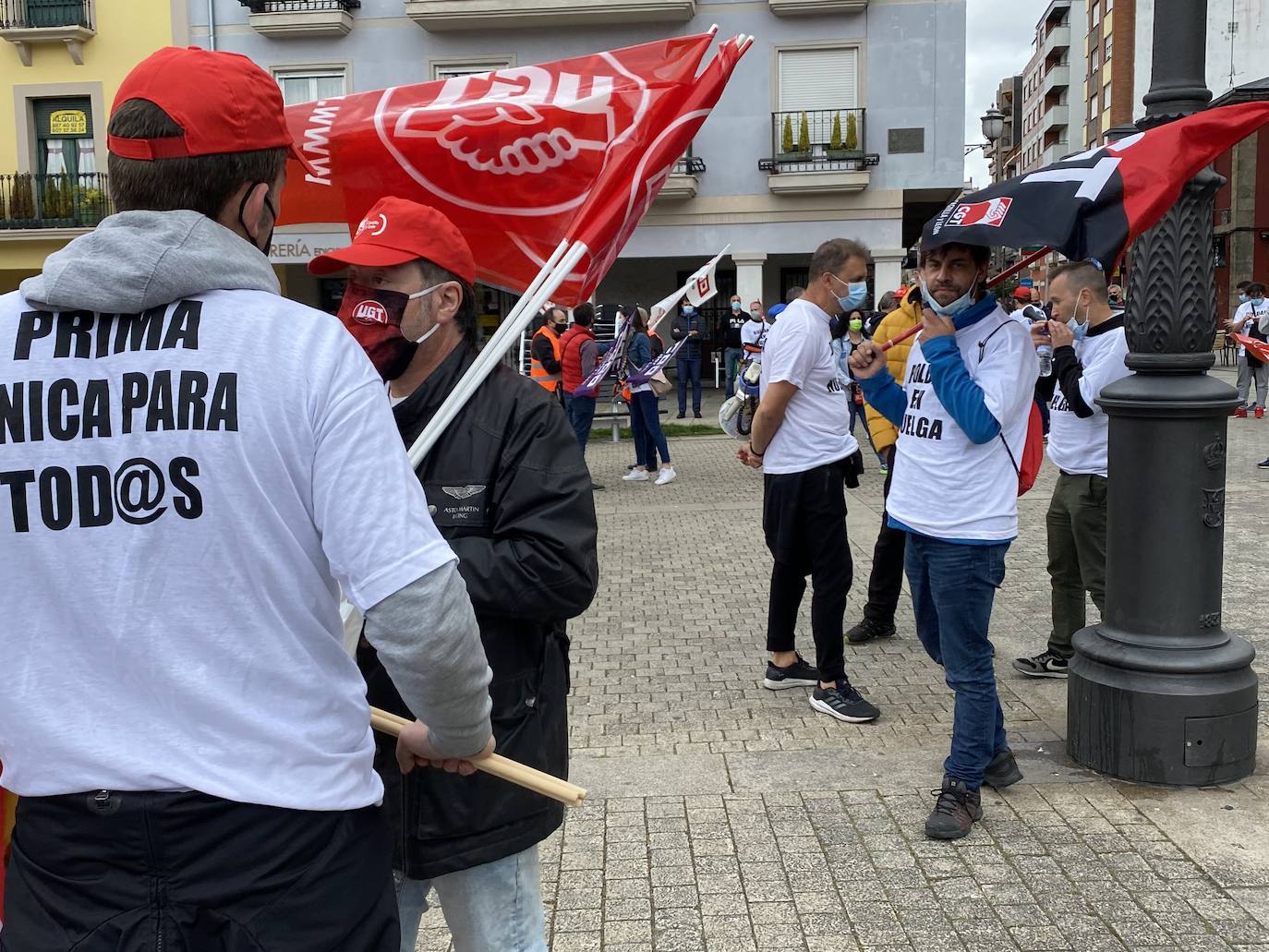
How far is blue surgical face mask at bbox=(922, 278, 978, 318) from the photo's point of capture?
13.4ft

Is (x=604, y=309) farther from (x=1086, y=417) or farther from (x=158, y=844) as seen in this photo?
(x=158, y=844)

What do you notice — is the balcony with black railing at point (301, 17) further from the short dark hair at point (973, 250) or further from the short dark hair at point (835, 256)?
the short dark hair at point (973, 250)

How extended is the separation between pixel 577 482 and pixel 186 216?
982 mm

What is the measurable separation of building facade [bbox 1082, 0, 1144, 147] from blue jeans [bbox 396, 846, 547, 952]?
5265 cm

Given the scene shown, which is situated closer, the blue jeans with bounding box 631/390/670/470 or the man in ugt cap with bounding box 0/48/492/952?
the man in ugt cap with bounding box 0/48/492/952

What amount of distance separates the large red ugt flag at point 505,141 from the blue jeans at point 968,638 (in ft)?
5.36

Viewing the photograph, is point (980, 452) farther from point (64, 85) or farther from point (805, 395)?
point (64, 85)

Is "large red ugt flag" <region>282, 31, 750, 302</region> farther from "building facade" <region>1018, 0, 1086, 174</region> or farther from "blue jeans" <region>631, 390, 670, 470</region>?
"building facade" <region>1018, 0, 1086, 174</region>

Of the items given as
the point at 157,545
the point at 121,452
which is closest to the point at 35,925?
the point at 157,545

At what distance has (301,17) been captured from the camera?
2412 cm

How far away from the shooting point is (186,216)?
1.67m

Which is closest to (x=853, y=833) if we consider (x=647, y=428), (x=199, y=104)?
(x=199, y=104)

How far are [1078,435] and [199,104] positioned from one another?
486 centimetres

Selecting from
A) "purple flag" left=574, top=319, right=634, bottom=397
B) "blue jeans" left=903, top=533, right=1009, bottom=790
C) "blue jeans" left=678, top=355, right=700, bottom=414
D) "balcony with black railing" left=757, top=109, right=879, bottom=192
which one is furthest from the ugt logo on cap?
"balcony with black railing" left=757, top=109, right=879, bottom=192
